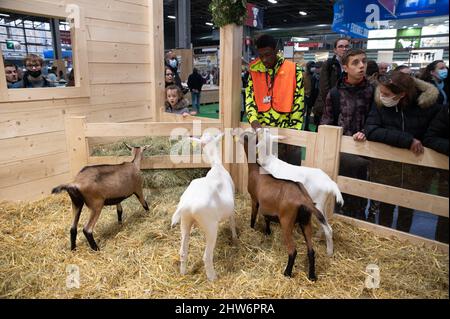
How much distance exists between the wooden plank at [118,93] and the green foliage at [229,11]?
1.90 meters

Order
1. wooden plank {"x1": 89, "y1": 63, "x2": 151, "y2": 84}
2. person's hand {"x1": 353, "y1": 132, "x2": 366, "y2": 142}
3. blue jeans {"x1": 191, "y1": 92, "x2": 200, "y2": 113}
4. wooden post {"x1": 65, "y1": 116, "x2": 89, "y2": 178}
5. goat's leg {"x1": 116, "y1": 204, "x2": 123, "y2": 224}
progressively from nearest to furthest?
1. person's hand {"x1": 353, "y1": 132, "x2": 366, "y2": 142}
2. goat's leg {"x1": 116, "y1": 204, "x2": 123, "y2": 224}
3. wooden post {"x1": 65, "y1": 116, "x2": 89, "y2": 178}
4. wooden plank {"x1": 89, "y1": 63, "x2": 151, "y2": 84}
5. blue jeans {"x1": 191, "y1": 92, "x2": 200, "y2": 113}

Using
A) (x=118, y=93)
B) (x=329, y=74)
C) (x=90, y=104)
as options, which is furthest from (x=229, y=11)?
(x=90, y=104)

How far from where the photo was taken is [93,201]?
2.83 meters

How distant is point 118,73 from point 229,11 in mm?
2034

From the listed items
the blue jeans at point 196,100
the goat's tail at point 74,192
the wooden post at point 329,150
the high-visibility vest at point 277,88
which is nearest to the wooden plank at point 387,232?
the wooden post at point 329,150

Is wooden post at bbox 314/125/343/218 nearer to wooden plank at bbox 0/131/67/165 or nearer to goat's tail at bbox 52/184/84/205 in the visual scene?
goat's tail at bbox 52/184/84/205

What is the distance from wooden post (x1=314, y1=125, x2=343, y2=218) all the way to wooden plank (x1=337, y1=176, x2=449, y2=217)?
0.43ft

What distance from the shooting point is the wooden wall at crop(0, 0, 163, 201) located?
3.74 m

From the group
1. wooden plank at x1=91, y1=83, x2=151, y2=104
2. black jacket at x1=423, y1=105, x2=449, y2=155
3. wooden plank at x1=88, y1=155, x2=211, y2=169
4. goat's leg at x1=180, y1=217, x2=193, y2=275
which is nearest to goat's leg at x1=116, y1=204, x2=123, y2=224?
wooden plank at x1=88, y1=155, x2=211, y2=169

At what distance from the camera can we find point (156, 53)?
196 inches

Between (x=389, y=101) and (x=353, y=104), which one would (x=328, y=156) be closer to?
(x=353, y=104)

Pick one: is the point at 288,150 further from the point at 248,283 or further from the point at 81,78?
the point at 81,78
